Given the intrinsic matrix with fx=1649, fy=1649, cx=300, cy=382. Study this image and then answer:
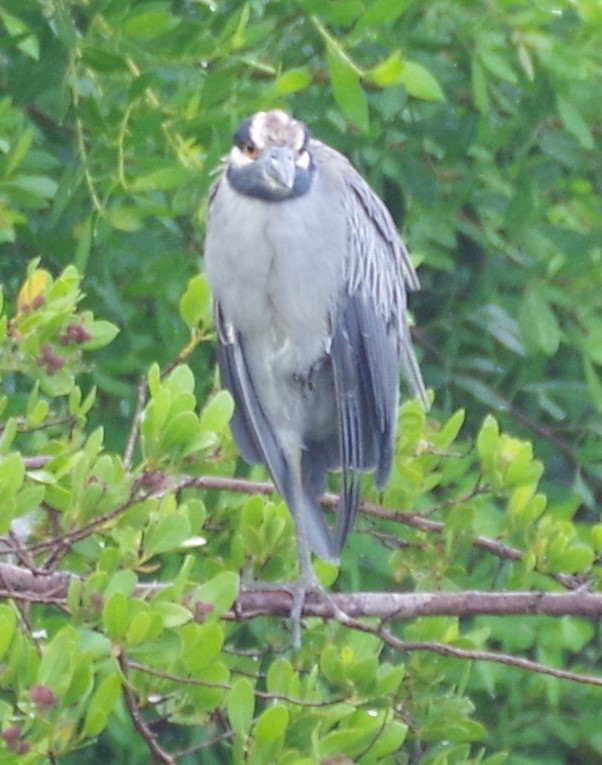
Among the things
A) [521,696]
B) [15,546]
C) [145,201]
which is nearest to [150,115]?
[145,201]

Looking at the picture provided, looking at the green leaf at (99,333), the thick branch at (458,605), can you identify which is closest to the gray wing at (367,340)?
the thick branch at (458,605)

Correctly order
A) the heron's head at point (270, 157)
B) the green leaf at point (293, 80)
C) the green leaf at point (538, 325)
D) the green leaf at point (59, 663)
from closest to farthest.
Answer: the green leaf at point (59, 663)
the green leaf at point (293, 80)
the heron's head at point (270, 157)
the green leaf at point (538, 325)

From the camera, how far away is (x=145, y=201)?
250 centimetres

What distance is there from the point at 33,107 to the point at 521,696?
1.45m

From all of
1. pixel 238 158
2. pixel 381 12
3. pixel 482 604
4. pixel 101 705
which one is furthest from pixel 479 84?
pixel 101 705

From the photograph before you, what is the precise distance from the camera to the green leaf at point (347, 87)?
7.83 ft

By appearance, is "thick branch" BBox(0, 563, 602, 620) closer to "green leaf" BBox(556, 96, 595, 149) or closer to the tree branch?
the tree branch

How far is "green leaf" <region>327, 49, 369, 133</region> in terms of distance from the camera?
7.83 ft

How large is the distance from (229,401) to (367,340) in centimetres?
75

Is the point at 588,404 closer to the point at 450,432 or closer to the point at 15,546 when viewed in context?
the point at 450,432

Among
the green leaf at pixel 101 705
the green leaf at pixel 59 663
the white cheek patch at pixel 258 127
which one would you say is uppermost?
the white cheek patch at pixel 258 127

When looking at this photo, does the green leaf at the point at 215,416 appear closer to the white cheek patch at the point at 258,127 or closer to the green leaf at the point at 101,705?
the green leaf at the point at 101,705

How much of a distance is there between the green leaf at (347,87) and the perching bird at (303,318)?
0.49 feet

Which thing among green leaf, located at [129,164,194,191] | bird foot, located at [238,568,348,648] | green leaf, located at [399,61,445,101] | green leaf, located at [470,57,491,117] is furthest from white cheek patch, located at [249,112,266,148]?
bird foot, located at [238,568,348,648]
